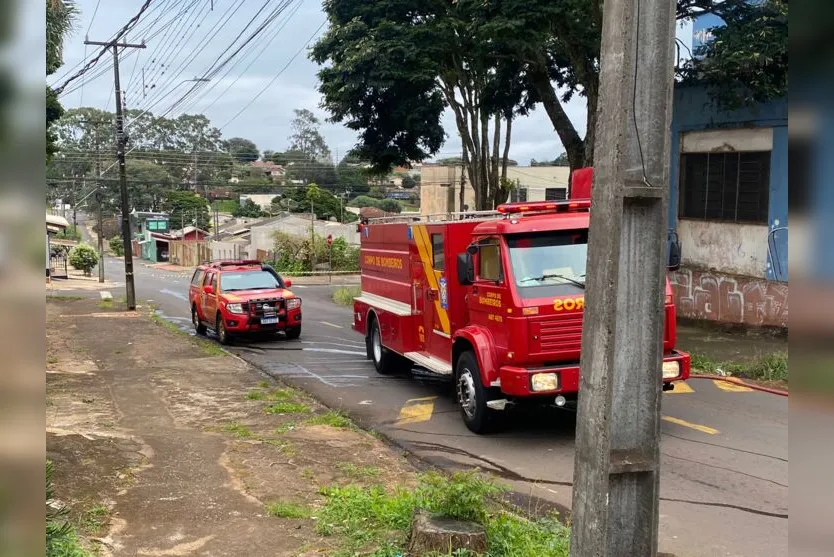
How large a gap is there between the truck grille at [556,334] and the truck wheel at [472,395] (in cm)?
87

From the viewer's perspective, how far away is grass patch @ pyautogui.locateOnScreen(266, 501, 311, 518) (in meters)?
5.51

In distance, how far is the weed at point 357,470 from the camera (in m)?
6.72

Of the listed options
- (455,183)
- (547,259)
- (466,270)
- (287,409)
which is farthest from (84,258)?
(547,259)

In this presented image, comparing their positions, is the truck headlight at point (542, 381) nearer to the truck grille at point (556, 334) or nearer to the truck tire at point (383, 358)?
the truck grille at point (556, 334)

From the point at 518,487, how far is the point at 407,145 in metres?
15.6

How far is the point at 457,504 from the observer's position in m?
4.73

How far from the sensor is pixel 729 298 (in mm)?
15664

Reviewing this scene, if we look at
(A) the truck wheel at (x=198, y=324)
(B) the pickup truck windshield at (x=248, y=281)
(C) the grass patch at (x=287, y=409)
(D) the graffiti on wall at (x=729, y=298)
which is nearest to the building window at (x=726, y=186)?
(D) the graffiti on wall at (x=729, y=298)

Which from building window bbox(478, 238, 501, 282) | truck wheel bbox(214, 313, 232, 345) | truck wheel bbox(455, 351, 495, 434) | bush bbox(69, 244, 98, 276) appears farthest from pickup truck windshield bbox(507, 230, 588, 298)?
bush bbox(69, 244, 98, 276)

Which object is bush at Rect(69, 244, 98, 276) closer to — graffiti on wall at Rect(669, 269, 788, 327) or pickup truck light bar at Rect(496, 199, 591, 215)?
graffiti on wall at Rect(669, 269, 788, 327)

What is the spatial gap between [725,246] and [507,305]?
1007 centimetres

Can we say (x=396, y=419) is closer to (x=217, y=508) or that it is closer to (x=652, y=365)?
(x=217, y=508)

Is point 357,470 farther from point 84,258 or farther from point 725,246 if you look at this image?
point 84,258

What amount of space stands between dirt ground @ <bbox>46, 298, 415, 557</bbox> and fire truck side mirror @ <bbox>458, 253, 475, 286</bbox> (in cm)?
218
